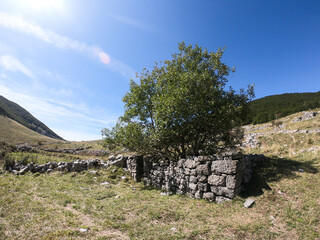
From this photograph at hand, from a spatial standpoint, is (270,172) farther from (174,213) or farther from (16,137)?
(16,137)

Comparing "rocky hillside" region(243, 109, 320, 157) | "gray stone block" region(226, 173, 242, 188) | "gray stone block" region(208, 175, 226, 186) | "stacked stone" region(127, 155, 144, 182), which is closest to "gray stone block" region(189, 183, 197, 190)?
"gray stone block" region(208, 175, 226, 186)

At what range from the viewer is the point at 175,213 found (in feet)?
23.6

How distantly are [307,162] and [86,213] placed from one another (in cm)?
1401

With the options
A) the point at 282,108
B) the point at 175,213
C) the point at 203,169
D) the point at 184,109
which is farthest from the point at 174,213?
the point at 282,108

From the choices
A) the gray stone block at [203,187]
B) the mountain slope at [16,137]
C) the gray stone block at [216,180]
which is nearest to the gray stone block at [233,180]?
the gray stone block at [216,180]

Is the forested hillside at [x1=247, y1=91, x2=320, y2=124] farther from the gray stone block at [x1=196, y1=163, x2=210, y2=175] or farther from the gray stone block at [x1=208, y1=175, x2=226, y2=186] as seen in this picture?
the gray stone block at [x1=208, y1=175, x2=226, y2=186]

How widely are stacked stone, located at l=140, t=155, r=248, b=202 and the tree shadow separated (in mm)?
453

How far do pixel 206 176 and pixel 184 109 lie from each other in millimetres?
4657

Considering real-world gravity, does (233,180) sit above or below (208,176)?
above

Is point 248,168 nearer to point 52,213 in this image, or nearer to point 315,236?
point 315,236

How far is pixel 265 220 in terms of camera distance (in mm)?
5926

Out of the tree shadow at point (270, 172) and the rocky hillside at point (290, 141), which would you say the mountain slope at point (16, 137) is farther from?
the tree shadow at point (270, 172)

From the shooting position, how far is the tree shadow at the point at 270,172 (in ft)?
26.4

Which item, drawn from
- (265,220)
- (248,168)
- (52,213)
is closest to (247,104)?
(248,168)
